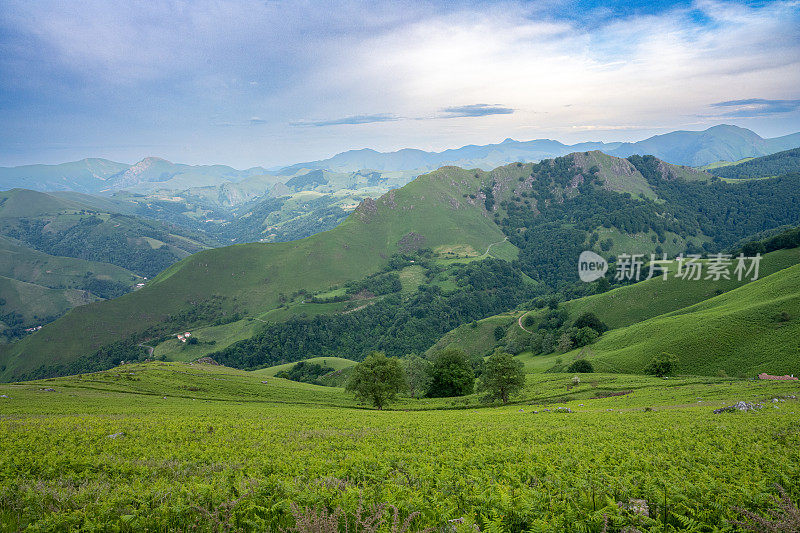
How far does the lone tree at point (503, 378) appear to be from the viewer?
63.8 meters

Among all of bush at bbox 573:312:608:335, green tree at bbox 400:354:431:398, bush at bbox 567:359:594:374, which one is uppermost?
bush at bbox 573:312:608:335

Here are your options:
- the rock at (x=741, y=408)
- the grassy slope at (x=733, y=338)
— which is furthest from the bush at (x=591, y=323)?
the rock at (x=741, y=408)

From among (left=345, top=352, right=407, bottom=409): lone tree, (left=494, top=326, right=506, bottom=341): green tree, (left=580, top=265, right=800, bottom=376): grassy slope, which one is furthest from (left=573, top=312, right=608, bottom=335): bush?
(left=345, top=352, right=407, bottom=409): lone tree

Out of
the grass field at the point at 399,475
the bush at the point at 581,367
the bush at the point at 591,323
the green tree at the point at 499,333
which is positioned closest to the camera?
the grass field at the point at 399,475

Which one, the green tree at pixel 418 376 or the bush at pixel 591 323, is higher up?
the bush at pixel 591 323

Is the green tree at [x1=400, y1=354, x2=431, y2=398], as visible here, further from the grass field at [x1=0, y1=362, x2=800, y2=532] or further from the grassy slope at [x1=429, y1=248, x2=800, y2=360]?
the grass field at [x1=0, y1=362, x2=800, y2=532]

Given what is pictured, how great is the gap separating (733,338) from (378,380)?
243ft

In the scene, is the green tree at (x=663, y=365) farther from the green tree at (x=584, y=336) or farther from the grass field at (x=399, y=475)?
the grass field at (x=399, y=475)

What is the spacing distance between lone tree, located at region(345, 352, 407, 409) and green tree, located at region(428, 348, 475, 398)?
665 inches

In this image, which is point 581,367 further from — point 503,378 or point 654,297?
point 654,297

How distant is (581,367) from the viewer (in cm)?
8512

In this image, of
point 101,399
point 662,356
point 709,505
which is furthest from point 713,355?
point 101,399

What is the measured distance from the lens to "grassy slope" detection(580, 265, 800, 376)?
65.1 meters

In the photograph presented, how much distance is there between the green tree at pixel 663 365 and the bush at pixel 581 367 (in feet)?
43.6
